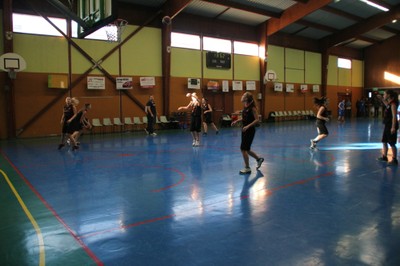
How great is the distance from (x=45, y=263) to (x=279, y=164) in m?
6.10

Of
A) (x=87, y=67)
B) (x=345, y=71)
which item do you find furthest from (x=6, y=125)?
(x=345, y=71)

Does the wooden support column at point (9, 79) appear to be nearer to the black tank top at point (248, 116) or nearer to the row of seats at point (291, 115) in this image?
the black tank top at point (248, 116)

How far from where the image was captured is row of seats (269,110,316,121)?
2625 cm

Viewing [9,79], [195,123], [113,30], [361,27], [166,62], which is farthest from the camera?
[361,27]

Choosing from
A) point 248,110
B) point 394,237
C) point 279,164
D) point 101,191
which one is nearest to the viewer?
point 394,237

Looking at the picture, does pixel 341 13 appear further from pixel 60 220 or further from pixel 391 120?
pixel 60 220

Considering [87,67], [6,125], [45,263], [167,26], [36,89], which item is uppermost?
[167,26]

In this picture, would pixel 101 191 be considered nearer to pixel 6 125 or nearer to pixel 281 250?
pixel 281 250

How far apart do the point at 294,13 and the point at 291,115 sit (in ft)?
30.6

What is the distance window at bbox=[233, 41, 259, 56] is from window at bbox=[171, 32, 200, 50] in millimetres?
3433

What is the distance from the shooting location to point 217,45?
75.7 ft

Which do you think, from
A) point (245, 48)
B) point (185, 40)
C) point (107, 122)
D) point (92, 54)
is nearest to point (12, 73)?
point (92, 54)

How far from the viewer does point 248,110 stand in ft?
22.7

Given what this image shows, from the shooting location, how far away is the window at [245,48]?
A: 24.0 m
